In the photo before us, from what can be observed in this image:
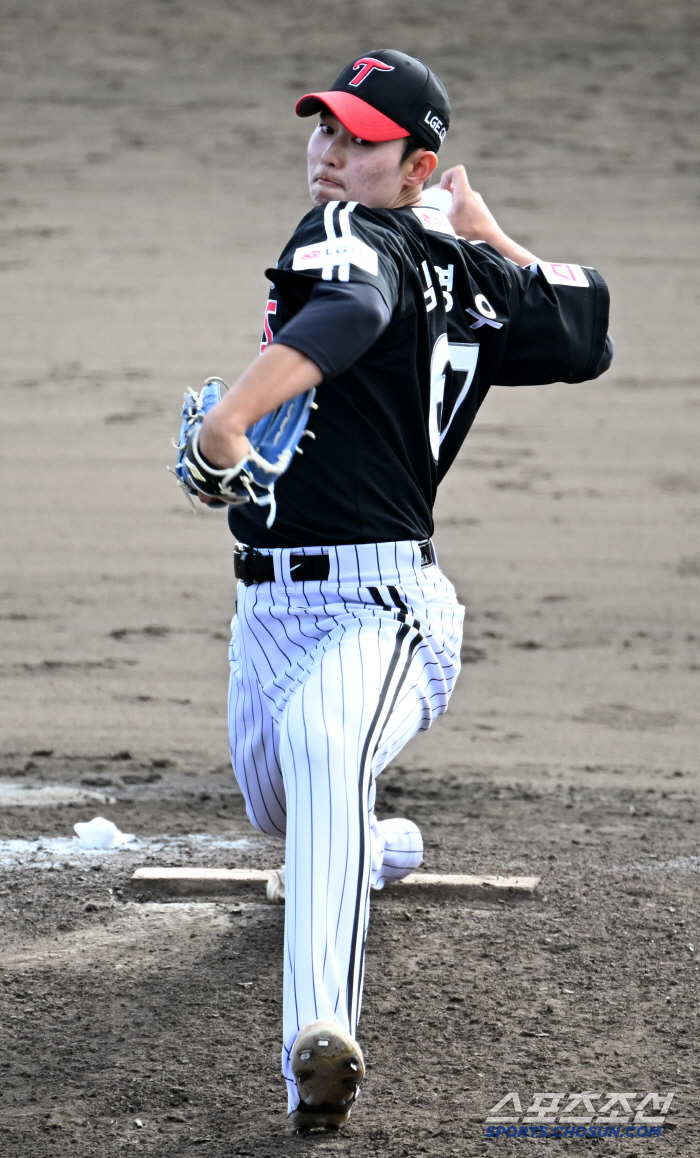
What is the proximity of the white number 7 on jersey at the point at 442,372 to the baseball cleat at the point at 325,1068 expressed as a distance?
2.88ft

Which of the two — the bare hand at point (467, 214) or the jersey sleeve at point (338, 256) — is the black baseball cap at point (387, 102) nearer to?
the jersey sleeve at point (338, 256)

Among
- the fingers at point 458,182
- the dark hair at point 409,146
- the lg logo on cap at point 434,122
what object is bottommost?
the fingers at point 458,182

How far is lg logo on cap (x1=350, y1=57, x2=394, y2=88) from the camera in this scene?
199cm

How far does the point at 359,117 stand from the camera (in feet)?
6.38

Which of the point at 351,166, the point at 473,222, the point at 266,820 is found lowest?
the point at 266,820

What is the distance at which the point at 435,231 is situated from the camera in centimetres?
204

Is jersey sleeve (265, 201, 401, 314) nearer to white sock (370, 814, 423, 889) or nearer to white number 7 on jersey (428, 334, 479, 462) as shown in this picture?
white number 7 on jersey (428, 334, 479, 462)

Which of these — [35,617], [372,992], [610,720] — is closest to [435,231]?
[372,992]

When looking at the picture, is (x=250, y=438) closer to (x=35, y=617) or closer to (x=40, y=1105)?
(x=40, y=1105)

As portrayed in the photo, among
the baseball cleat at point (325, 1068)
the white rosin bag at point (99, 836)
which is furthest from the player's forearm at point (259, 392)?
the white rosin bag at point (99, 836)

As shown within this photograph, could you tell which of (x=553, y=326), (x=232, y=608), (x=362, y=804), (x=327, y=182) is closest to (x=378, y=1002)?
(x=362, y=804)

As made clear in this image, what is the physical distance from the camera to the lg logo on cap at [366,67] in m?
1.99

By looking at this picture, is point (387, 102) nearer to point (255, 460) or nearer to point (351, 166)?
point (351, 166)

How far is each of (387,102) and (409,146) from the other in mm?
76
